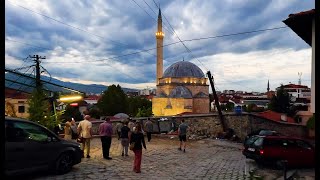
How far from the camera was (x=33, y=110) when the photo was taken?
15797 mm

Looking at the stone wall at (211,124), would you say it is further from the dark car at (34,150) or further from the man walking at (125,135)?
the dark car at (34,150)

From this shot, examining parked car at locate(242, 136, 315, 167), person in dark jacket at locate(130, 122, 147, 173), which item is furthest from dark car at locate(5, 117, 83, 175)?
parked car at locate(242, 136, 315, 167)

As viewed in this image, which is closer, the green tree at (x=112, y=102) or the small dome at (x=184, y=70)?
the green tree at (x=112, y=102)

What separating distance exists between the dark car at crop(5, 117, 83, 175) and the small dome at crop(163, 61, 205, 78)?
63.4m

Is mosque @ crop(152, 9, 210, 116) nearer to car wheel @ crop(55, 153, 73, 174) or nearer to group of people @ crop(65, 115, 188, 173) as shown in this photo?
group of people @ crop(65, 115, 188, 173)

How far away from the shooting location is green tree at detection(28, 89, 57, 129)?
51.8ft

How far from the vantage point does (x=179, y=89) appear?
218 ft

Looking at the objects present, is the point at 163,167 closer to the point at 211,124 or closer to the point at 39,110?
the point at 39,110

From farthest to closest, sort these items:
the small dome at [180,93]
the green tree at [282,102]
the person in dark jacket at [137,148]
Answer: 1. the small dome at [180,93]
2. the green tree at [282,102]
3. the person in dark jacket at [137,148]

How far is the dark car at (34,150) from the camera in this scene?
8.07 meters

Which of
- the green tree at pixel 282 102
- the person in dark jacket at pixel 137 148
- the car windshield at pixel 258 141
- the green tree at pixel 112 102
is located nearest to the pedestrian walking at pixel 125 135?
the person in dark jacket at pixel 137 148

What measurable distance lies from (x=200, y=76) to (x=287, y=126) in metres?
42.5

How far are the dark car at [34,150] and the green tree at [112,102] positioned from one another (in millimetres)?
56637

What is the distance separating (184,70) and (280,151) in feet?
200
